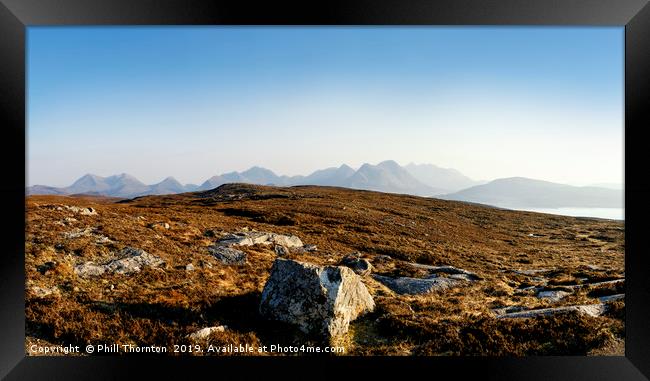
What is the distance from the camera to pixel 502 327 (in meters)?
8.37

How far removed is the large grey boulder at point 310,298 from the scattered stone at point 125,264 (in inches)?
232

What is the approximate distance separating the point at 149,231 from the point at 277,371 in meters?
12.3

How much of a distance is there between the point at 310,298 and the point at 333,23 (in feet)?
21.1

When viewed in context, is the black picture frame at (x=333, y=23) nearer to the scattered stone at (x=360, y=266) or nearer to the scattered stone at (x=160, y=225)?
the scattered stone at (x=360, y=266)

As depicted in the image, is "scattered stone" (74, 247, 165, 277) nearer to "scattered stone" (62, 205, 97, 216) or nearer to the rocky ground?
the rocky ground

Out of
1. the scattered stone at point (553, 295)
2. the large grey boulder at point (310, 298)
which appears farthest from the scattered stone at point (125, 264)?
the scattered stone at point (553, 295)

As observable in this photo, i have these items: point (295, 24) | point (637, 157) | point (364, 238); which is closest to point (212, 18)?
point (295, 24)

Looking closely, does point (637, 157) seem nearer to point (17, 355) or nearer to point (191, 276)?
point (191, 276)

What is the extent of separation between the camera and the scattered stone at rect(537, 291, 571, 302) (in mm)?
11781

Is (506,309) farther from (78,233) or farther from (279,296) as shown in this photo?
(78,233)

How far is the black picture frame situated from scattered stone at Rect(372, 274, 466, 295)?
14.0 ft

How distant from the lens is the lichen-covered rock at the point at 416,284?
39.3 feet

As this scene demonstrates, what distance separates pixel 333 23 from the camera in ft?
25.0

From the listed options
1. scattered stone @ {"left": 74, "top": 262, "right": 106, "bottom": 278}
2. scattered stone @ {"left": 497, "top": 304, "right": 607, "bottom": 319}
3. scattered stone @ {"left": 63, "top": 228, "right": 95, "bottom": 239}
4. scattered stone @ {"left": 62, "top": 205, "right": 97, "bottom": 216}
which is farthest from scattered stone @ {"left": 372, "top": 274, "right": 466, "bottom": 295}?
scattered stone @ {"left": 62, "top": 205, "right": 97, "bottom": 216}
